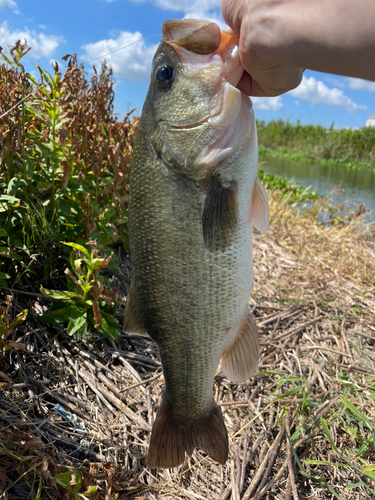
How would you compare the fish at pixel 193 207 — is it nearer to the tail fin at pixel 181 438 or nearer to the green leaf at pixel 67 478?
the tail fin at pixel 181 438

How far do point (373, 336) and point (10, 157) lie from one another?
3407mm

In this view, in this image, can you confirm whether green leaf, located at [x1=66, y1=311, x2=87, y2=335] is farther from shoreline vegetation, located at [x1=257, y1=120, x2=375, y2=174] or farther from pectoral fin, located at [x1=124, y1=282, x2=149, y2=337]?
shoreline vegetation, located at [x1=257, y1=120, x2=375, y2=174]

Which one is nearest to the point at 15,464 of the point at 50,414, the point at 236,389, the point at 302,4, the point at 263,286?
the point at 50,414

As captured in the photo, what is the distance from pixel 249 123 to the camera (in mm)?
1719

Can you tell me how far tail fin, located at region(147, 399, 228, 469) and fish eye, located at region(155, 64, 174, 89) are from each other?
1555 mm

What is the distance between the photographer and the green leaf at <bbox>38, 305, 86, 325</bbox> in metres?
2.83

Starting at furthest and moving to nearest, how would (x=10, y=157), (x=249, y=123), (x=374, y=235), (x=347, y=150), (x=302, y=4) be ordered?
(x=347, y=150), (x=374, y=235), (x=10, y=157), (x=249, y=123), (x=302, y=4)

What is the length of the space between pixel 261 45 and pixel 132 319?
136cm

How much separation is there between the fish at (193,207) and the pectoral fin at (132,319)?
0.04 m

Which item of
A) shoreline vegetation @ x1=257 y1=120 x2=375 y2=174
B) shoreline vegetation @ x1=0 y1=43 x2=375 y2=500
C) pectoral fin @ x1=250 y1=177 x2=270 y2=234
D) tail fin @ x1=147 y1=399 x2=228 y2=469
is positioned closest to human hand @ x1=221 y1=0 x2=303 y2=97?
pectoral fin @ x1=250 y1=177 x2=270 y2=234

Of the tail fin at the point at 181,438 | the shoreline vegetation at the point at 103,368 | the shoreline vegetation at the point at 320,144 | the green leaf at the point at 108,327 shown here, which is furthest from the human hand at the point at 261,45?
the shoreline vegetation at the point at 320,144

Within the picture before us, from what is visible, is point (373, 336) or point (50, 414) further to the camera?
point (373, 336)

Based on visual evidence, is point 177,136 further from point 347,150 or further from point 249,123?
point 347,150

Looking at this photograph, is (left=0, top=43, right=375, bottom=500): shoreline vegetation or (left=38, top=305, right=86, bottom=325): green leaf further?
(left=38, top=305, right=86, bottom=325): green leaf
